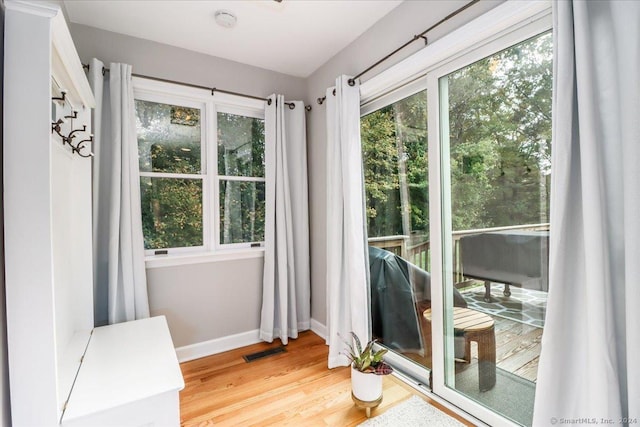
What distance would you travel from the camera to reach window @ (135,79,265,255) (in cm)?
248

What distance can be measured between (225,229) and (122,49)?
5.26 ft

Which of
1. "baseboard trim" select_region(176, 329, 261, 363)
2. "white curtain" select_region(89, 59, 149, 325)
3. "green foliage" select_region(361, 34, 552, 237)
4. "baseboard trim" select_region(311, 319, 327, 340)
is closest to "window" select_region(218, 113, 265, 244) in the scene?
"white curtain" select_region(89, 59, 149, 325)

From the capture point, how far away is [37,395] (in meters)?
1.07

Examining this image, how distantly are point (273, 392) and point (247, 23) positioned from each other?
2606 mm

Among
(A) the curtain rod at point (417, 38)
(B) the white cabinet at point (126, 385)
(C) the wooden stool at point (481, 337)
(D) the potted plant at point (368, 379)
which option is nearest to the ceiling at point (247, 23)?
(A) the curtain rod at point (417, 38)

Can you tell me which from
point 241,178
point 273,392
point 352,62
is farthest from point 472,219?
point 241,178

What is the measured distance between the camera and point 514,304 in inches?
61.5

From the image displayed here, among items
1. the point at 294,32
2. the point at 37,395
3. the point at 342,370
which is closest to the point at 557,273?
the point at 342,370

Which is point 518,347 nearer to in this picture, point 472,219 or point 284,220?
point 472,219

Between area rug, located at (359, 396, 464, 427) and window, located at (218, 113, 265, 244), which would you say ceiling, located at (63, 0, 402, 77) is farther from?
area rug, located at (359, 396, 464, 427)

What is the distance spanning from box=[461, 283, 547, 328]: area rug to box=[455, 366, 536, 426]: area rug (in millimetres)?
321

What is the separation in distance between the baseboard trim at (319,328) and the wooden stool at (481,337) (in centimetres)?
135

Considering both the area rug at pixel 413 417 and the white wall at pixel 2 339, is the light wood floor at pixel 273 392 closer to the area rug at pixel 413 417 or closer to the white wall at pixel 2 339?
the area rug at pixel 413 417

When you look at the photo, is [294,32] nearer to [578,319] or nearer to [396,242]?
[396,242]
